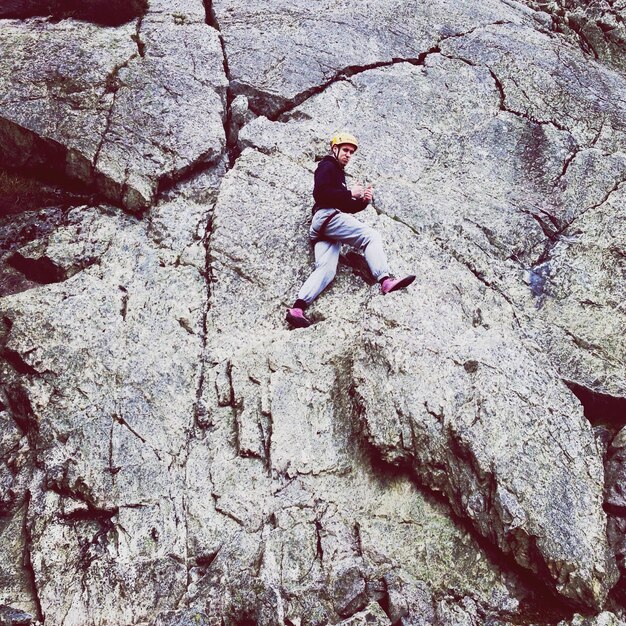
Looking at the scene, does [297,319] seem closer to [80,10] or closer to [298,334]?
[298,334]

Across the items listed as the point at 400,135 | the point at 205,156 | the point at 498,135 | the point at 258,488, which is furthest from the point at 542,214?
the point at 258,488

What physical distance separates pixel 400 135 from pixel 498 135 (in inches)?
91.4

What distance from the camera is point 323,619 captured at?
838 centimetres

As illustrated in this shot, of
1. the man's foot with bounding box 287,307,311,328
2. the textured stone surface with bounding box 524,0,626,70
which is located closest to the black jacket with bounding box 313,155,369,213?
the man's foot with bounding box 287,307,311,328

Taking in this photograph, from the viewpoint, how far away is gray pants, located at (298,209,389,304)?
456 inches

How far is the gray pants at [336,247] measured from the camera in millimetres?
11570

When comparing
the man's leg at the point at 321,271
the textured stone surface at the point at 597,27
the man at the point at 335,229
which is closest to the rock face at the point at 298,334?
the man's leg at the point at 321,271

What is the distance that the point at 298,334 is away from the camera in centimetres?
1126

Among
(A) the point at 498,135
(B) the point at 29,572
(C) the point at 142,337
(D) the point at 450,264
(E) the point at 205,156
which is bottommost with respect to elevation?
(B) the point at 29,572

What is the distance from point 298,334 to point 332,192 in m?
2.81

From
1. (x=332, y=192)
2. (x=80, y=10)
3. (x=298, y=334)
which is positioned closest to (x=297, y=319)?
(x=298, y=334)

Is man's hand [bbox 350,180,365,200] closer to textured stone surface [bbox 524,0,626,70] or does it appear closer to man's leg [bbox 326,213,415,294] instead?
man's leg [bbox 326,213,415,294]

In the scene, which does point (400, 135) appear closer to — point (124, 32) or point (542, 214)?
point (542, 214)

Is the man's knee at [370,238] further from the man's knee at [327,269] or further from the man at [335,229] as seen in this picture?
the man's knee at [327,269]
